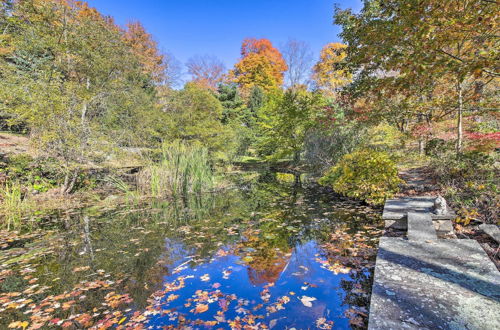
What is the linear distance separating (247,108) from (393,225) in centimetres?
1786

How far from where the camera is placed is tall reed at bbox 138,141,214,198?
6688mm

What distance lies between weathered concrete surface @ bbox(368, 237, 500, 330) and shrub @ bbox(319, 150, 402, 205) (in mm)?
2510

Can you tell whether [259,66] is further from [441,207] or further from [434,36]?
[441,207]

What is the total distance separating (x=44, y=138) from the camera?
5992mm

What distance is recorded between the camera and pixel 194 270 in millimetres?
2922

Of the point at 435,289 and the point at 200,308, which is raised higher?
the point at 435,289

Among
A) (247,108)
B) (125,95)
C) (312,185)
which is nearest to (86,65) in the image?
(125,95)

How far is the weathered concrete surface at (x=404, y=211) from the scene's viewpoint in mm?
3428

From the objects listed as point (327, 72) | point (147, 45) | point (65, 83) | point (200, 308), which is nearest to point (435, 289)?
point (200, 308)

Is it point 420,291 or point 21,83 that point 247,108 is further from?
point 420,291

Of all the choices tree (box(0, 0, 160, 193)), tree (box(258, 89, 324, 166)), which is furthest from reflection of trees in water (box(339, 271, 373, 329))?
tree (box(258, 89, 324, 166))

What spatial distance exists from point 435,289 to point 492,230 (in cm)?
194

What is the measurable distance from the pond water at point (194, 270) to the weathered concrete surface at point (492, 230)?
1.18 meters

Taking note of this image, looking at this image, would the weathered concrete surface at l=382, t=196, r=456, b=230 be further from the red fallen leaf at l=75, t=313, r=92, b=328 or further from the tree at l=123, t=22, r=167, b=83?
the tree at l=123, t=22, r=167, b=83
